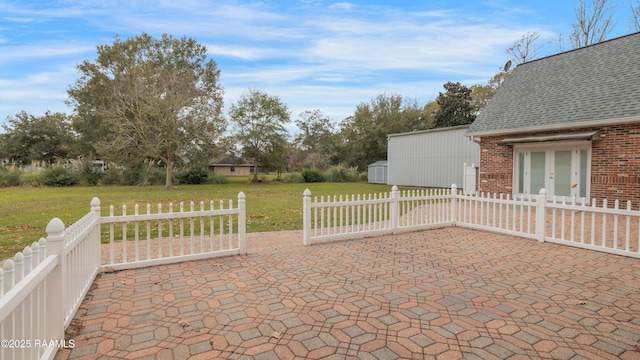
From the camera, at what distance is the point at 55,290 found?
2.60 metres

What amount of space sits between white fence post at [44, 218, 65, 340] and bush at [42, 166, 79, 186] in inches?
1034

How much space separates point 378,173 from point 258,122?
1113 cm

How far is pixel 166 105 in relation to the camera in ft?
68.5

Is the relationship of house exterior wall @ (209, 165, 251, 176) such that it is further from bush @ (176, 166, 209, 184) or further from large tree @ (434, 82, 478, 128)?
large tree @ (434, 82, 478, 128)

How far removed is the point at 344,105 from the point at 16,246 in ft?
117

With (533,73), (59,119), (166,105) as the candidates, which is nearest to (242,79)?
(166,105)

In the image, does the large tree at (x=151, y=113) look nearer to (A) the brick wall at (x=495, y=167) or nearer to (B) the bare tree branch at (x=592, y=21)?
(A) the brick wall at (x=495, y=167)

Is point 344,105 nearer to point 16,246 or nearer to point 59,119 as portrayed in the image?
point 59,119

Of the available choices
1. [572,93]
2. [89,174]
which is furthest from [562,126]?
[89,174]

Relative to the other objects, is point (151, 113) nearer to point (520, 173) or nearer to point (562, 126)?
point (520, 173)

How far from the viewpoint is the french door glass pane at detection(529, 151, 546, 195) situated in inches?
471

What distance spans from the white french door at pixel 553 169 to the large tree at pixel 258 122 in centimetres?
2020

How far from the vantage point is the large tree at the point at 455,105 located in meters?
30.7

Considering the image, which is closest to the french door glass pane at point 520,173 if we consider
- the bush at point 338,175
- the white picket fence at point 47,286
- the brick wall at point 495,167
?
the brick wall at point 495,167
